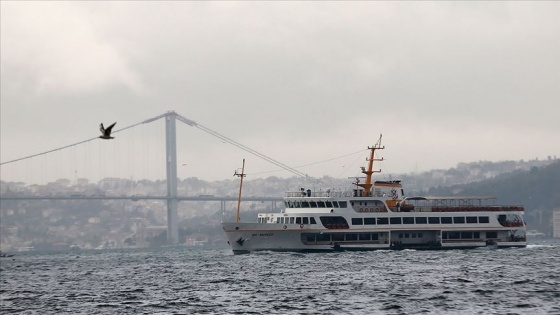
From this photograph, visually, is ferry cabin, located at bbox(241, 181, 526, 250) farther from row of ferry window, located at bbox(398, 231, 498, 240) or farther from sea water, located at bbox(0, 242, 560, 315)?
sea water, located at bbox(0, 242, 560, 315)

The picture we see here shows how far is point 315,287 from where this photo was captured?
200ft

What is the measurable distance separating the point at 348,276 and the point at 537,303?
19443mm

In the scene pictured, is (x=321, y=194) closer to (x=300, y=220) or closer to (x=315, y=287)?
(x=300, y=220)

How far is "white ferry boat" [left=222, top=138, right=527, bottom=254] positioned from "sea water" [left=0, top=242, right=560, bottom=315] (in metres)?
5.39

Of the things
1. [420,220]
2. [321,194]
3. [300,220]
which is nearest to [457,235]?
[420,220]

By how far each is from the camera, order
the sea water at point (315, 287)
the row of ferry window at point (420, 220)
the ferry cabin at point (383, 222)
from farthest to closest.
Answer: the row of ferry window at point (420, 220), the ferry cabin at point (383, 222), the sea water at point (315, 287)

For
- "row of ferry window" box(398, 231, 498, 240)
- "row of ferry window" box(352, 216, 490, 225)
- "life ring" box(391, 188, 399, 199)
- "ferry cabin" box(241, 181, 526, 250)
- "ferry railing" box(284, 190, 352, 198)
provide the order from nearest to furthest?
"ferry cabin" box(241, 181, 526, 250)
"row of ferry window" box(352, 216, 490, 225)
"row of ferry window" box(398, 231, 498, 240)
"ferry railing" box(284, 190, 352, 198)
"life ring" box(391, 188, 399, 199)

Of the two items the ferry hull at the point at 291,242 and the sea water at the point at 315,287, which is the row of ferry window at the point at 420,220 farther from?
the sea water at the point at 315,287

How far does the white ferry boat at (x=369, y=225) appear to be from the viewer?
95312 millimetres

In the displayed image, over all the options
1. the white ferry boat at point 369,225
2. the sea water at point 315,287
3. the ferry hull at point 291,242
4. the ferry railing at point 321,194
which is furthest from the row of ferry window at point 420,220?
the sea water at point 315,287

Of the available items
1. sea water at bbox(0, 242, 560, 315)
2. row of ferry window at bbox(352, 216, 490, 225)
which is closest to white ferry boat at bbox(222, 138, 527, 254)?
row of ferry window at bbox(352, 216, 490, 225)

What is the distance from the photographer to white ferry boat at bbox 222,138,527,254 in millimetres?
95312

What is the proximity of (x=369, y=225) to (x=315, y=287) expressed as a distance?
→ 3599cm

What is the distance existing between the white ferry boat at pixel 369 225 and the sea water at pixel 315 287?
17.7ft
